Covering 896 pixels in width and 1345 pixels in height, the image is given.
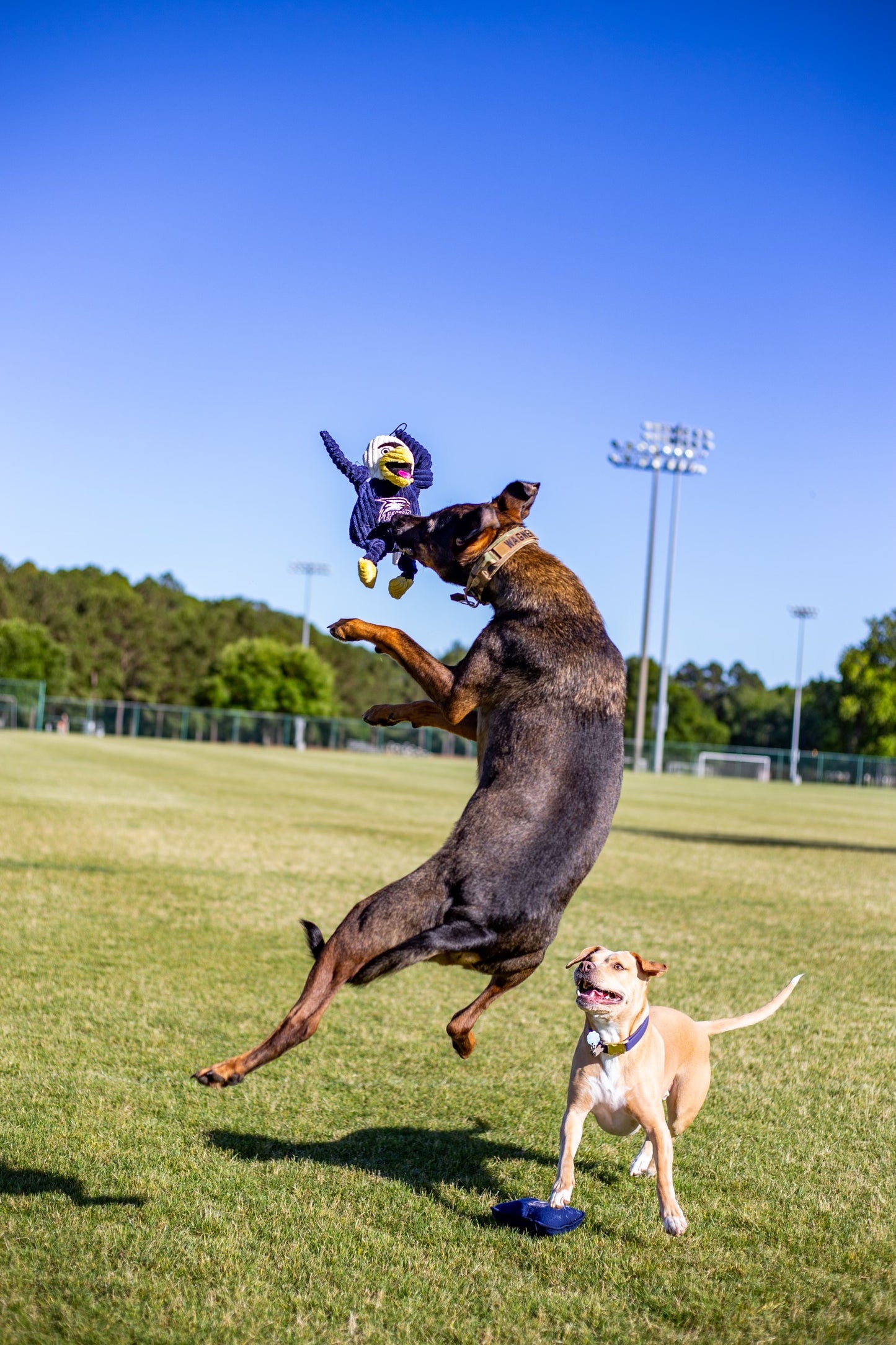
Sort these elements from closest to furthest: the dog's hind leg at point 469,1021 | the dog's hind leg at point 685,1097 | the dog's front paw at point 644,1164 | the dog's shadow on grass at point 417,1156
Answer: the dog's hind leg at point 469,1021 → the dog's hind leg at point 685,1097 → the dog's shadow on grass at point 417,1156 → the dog's front paw at point 644,1164

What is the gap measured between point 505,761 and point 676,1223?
195 centimetres

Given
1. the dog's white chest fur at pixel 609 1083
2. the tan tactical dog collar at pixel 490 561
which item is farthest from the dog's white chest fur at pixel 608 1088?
the tan tactical dog collar at pixel 490 561

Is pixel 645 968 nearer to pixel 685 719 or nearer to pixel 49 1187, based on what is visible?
pixel 49 1187

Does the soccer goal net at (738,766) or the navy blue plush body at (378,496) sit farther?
the soccer goal net at (738,766)

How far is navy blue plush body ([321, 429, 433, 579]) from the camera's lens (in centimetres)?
436

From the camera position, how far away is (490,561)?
4.06m

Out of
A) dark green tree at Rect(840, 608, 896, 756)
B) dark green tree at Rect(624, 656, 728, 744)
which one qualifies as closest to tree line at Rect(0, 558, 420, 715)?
dark green tree at Rect(624, 656, 728, 744)

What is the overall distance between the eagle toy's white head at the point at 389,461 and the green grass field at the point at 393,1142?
287 centimetres

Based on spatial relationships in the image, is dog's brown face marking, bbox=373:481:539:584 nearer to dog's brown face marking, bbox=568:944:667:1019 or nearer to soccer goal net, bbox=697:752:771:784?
dog's brown face marking, bbox=568:944:667:1019

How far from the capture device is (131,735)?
257 ft

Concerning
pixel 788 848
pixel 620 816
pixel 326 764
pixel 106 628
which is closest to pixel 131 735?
pixel 106 628

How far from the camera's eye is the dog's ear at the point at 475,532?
4.06 meters

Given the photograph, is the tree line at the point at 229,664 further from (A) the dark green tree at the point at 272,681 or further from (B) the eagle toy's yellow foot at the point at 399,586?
(B) the eagle toy's yellow foot at the point at 399,586

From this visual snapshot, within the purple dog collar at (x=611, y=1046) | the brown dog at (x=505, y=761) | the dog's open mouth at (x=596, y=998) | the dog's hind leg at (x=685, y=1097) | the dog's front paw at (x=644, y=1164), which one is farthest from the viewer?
the dog's front paw at (x=644, y=1164)
